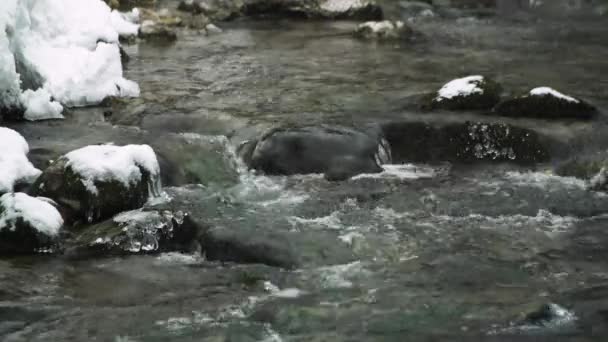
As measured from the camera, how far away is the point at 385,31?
17359mm

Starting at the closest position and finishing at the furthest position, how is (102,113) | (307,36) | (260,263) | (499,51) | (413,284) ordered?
1. (413,284)
2. (260,263)
3. (102,113)
4. (499,51)
5. (307,36)

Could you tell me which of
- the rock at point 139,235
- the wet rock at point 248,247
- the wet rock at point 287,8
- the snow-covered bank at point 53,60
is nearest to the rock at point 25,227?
the rock at point 139,235

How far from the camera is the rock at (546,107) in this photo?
33.7 ft

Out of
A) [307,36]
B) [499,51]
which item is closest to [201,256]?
[499,51]

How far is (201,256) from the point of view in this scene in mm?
A: 6949

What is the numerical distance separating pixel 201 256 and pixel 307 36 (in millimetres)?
11361

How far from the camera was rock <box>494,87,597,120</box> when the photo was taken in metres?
10.3

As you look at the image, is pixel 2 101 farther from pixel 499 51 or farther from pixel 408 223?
pixel 499 51

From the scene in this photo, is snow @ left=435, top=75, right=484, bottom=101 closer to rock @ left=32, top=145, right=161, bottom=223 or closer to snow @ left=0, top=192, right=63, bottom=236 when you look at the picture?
rock @ left=32, top=145, right=161, bottom=223

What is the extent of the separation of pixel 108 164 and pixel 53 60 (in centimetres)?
434

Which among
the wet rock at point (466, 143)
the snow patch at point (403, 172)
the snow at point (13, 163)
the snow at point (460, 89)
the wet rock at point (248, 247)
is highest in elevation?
the snow at point (460, 89)

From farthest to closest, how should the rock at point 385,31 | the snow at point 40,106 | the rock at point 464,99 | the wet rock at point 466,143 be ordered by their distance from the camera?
1. the rock at point 385,31
2. the rock at point 464,99
3. the snow at point 40,106
4. the wet rock at point 466,143

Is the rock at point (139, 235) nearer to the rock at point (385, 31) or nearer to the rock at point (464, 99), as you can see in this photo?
the rock at point (464, 99)

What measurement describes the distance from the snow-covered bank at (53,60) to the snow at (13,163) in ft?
5.90
